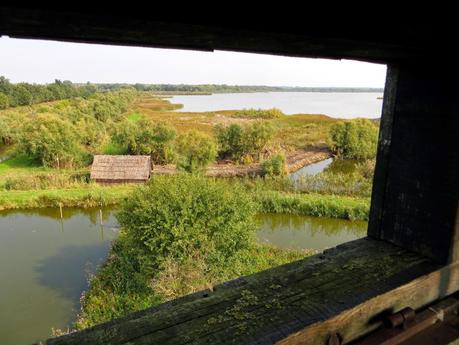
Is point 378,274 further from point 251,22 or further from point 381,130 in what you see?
point 251,22

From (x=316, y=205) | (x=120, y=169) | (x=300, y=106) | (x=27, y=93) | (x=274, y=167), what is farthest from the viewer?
(x=300, y=106)

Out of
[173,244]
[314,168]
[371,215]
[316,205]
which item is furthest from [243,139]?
[371,215]

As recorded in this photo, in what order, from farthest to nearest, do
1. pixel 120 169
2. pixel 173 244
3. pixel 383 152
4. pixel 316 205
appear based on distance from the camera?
1. pixel 120 169
2. pixel 316 205
3. pixel 173 244
4. pixel 383 152

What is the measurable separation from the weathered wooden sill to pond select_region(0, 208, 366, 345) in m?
10.7

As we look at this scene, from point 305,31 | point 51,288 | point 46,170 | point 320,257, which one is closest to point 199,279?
point 51,288

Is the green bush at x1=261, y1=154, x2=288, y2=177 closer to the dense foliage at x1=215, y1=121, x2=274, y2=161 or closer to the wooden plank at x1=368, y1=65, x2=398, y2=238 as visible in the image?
the dense foliage at x1=215, y1=121, x2=274, y2=161

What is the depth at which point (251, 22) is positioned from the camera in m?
1.05

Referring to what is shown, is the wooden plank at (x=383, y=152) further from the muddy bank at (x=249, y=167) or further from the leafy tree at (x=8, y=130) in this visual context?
the leafy tree at (x=8, y=130)

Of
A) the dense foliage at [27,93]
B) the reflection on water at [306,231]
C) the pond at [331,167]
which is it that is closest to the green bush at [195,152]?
the pond at [331,167]

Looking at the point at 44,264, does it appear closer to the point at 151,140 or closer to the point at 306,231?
the point at 306,231

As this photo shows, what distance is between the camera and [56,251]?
15.2 meters

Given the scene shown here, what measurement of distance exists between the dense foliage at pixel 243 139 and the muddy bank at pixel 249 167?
156 cm

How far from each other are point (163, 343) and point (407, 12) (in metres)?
1.38

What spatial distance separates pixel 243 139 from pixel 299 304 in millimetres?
29731
